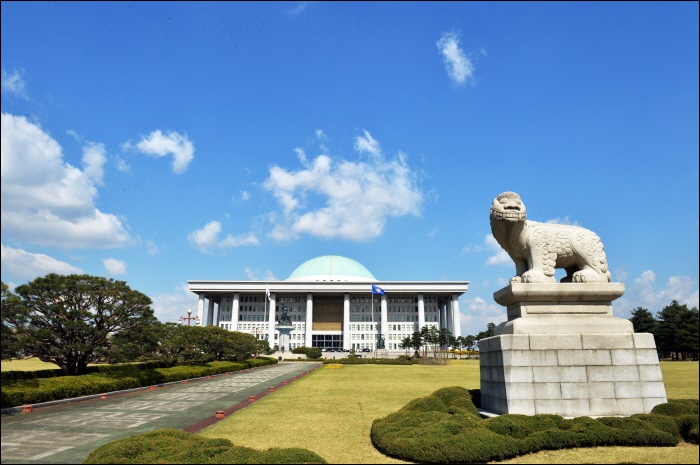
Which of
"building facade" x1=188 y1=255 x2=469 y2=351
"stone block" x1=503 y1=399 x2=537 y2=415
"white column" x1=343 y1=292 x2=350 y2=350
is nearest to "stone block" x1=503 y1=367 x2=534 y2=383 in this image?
"stone block" x1=503 y1=399 x2=537 y2=415

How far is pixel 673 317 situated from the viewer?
5484cm

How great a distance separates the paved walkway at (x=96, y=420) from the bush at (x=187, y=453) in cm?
152

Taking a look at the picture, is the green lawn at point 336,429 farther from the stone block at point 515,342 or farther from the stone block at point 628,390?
the stone block at point 515,342

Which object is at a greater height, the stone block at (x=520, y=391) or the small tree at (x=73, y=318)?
the small tree at (x=73, y=318)

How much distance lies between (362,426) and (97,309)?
1628 centimetres

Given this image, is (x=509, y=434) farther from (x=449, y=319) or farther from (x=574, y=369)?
(x=449, y=319)

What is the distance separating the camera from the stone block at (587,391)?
9.59 m

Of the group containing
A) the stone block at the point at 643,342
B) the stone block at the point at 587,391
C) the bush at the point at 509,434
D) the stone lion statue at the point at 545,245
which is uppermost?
the stone lion statue at the point at 545,245

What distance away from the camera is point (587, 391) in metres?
9.62

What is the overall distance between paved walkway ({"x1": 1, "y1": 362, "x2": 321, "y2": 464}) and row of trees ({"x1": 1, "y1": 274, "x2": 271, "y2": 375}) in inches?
97.0

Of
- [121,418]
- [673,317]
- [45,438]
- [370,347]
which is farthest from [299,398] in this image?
[370,347]

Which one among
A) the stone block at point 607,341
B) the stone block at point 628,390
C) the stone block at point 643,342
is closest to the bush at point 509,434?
the stone block at point 628,390

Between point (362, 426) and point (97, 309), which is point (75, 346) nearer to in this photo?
point (97, 309)

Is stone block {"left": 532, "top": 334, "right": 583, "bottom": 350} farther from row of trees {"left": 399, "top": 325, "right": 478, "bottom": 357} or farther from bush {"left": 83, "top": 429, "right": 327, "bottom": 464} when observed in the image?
row of trees {"left": 399, "top": 325, "right": 478, "bottom": 357}
